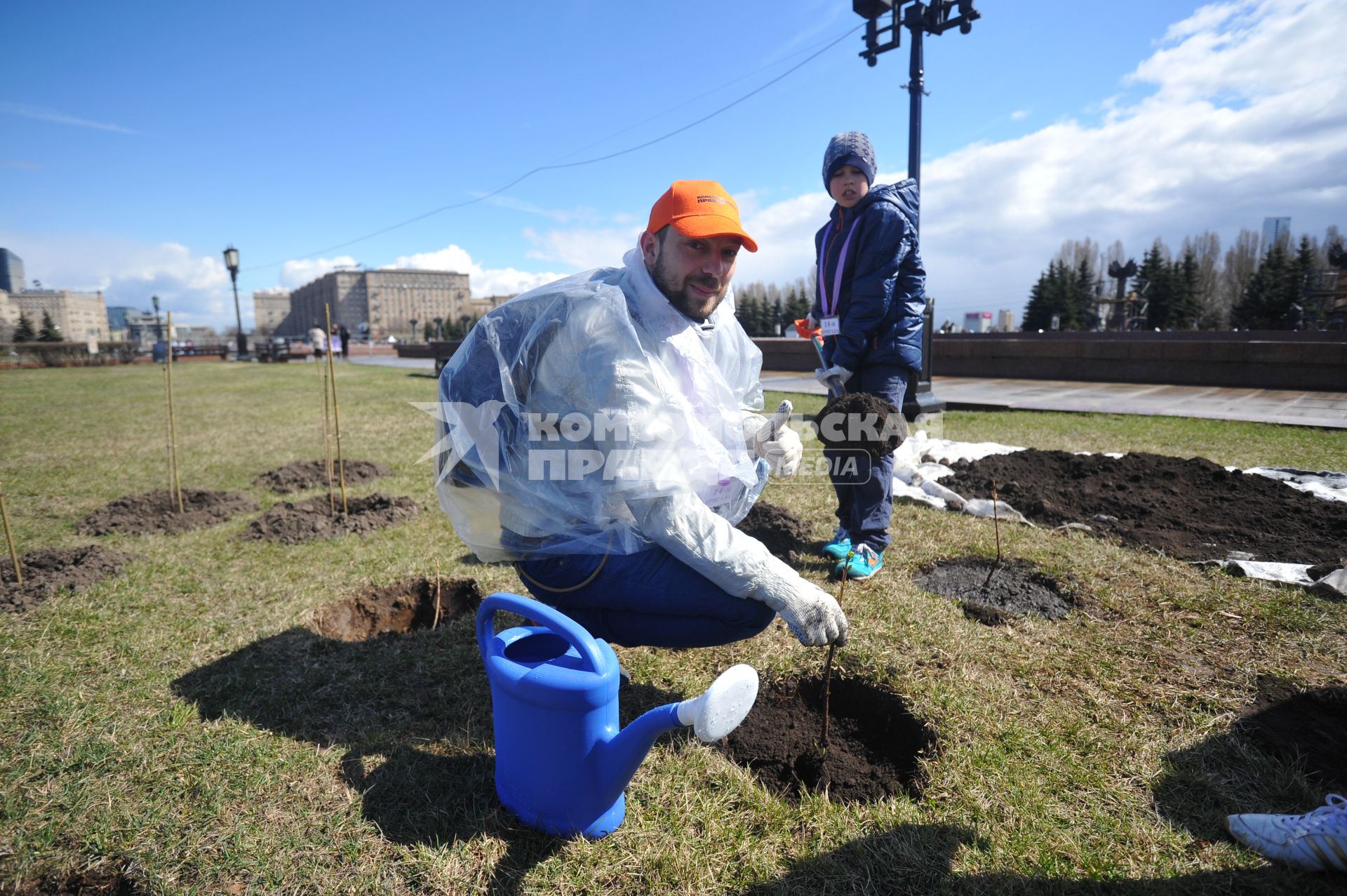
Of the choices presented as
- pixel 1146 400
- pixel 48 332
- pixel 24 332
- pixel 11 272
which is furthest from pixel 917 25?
pixel 11 272

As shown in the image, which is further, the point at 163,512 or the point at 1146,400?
the point at 1146,400

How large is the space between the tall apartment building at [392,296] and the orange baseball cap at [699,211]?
368 ft

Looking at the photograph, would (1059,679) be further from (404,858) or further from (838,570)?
(404,858)

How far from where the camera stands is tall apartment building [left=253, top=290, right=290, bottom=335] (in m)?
130

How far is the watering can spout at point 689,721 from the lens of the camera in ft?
4.14

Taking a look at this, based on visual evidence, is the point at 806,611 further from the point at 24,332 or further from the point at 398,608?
the point at 24,332

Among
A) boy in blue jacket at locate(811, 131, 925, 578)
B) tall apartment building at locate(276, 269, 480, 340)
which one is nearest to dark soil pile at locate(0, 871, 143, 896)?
boy in blue jacket at locate(811, 131, 925, 578)

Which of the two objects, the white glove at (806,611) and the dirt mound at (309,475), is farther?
the dirt mound at (309,475)

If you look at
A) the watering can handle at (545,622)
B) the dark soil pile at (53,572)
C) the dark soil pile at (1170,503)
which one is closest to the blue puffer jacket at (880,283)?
the dark soil pile at (1170,503)

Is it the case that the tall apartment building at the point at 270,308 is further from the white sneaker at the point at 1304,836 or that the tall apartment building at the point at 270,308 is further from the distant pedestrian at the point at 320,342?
the white sneaker at the point at 1304,836

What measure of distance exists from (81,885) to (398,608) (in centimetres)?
163

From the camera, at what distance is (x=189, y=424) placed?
914cm

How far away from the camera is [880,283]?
3.11 meters

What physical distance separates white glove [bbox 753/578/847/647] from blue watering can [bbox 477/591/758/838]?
0.35m
